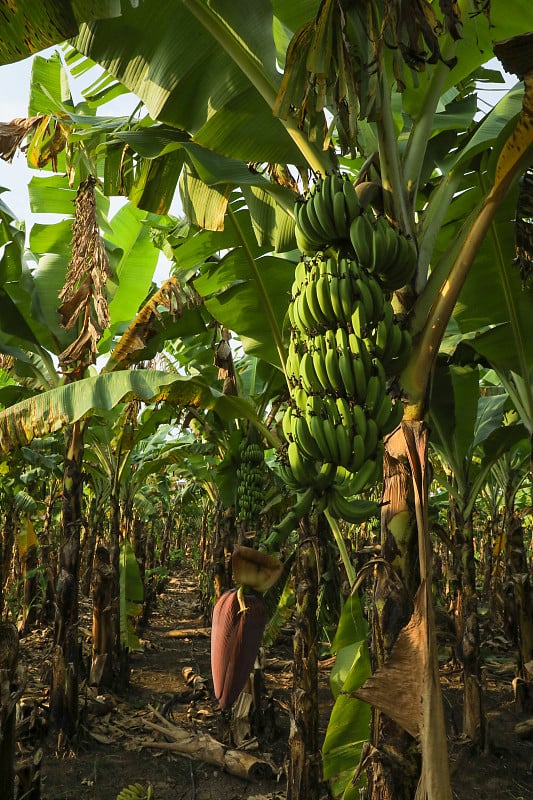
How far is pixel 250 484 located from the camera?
5.10 metres

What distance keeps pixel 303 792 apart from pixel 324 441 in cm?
262

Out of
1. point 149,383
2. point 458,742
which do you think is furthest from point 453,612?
point 149,383

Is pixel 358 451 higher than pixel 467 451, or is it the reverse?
pixel 467 451

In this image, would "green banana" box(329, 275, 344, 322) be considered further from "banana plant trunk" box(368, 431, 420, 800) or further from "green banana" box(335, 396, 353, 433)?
"banana plant trunk" box(368, 431, 420, 800)

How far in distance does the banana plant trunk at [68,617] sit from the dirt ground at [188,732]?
22 cm

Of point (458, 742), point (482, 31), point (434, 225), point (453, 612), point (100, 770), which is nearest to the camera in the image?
point (434, 225)

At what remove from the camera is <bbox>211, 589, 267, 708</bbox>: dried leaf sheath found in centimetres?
179

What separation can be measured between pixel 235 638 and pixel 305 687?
2.01m

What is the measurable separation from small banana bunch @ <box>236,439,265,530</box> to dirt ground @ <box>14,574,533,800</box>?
5.99 feet

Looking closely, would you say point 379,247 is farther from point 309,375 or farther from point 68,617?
point 68,617

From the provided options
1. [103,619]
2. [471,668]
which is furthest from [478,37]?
[103,619]

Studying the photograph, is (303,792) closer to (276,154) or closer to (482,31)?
(276,154)

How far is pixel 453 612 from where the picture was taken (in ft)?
21.5

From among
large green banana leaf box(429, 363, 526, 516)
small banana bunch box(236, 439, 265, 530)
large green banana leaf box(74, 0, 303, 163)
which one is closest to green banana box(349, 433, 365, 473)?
large green banana leaf box(74, 0, 303, 163)
